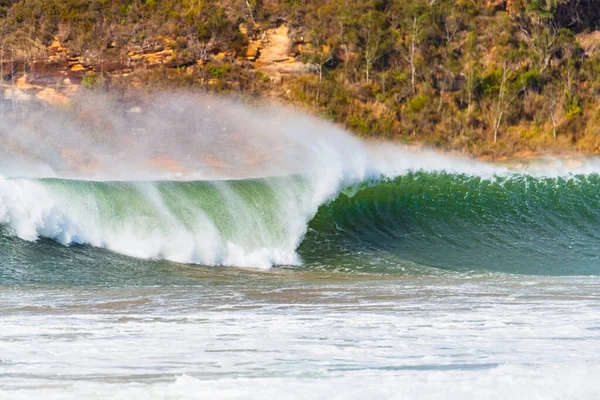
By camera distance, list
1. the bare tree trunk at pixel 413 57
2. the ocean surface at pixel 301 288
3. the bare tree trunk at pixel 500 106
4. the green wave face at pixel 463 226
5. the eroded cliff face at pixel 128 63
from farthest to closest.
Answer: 1. the eroded cliff face at pixel 128 63
2. the bare tree trunk at pixel 413 57
3. the bare tree trunk at pixel 500 106
4. the green wave face at pixel 463 226
5. the ocean surface at pixel 301 288

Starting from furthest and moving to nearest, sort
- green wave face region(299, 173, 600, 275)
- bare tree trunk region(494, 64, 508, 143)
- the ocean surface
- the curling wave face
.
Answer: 1. bare tree trunk region(494, 64, 508, 143)
2. green wave face region(299, 173, 600, 275)
3. the curling wave face
4. the ocean surface

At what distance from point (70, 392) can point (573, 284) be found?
6.81 metres

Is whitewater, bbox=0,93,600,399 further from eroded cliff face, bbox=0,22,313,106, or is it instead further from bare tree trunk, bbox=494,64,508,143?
bare tree trunk, bbox=494,64,508,143

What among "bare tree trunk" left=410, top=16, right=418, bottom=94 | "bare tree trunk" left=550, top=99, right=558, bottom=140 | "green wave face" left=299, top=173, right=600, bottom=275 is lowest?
"green wave face" left=299, top=173, right=600, bottom=275

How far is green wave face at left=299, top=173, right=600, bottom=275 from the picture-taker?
13352mm

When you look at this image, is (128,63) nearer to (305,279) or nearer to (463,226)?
(463,226)

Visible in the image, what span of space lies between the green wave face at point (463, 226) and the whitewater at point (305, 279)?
5 centimetres

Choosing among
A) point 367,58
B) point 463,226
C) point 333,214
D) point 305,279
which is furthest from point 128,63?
point 305,279

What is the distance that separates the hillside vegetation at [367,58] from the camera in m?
33.8

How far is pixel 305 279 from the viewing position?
35.8 feet

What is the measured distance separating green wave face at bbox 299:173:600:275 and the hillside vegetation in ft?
49.4

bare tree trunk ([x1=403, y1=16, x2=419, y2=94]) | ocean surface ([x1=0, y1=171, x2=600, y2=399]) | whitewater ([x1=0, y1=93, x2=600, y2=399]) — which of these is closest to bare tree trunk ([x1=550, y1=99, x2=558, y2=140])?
bare tree trunk ([x1=403, y1=16, x2=419, y2=94])

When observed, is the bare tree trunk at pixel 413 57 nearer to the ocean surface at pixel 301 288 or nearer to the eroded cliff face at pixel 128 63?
the eroded cliff face at pixel 128 63

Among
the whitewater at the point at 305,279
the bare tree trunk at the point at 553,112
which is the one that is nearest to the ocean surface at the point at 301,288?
the whitewater at the point at 305,279
